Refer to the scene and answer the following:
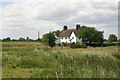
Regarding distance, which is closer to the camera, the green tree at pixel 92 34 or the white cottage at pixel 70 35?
the green tree at pixel 92 34

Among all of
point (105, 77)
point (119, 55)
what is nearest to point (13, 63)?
point (105, 77)

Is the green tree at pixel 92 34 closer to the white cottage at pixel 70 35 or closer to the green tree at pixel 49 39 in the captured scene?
the white cottage at pixel 70 35

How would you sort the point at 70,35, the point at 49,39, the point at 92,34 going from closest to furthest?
the point at 49,39
the point at 92,34
the point at 70,35

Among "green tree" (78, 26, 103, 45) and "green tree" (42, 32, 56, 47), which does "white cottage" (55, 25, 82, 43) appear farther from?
"green tree" (42, 32, 56, 47)

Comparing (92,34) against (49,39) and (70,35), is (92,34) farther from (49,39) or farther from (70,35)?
(70,35)

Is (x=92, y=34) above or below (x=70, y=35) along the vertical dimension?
below

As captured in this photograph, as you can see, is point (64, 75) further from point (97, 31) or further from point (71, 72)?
point (97, 31)

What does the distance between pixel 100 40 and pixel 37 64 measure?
4110 cm

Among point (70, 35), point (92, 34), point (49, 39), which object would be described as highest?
point (70, 35)

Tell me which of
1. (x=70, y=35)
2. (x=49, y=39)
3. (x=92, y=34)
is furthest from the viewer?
(x=70, y=35)

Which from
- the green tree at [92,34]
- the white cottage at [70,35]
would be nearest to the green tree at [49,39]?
the green tree at [92,34]

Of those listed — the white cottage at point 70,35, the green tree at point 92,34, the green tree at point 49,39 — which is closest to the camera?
the green tree at point 49,39

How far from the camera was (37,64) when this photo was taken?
904 cm

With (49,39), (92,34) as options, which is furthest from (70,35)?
(49,39)
